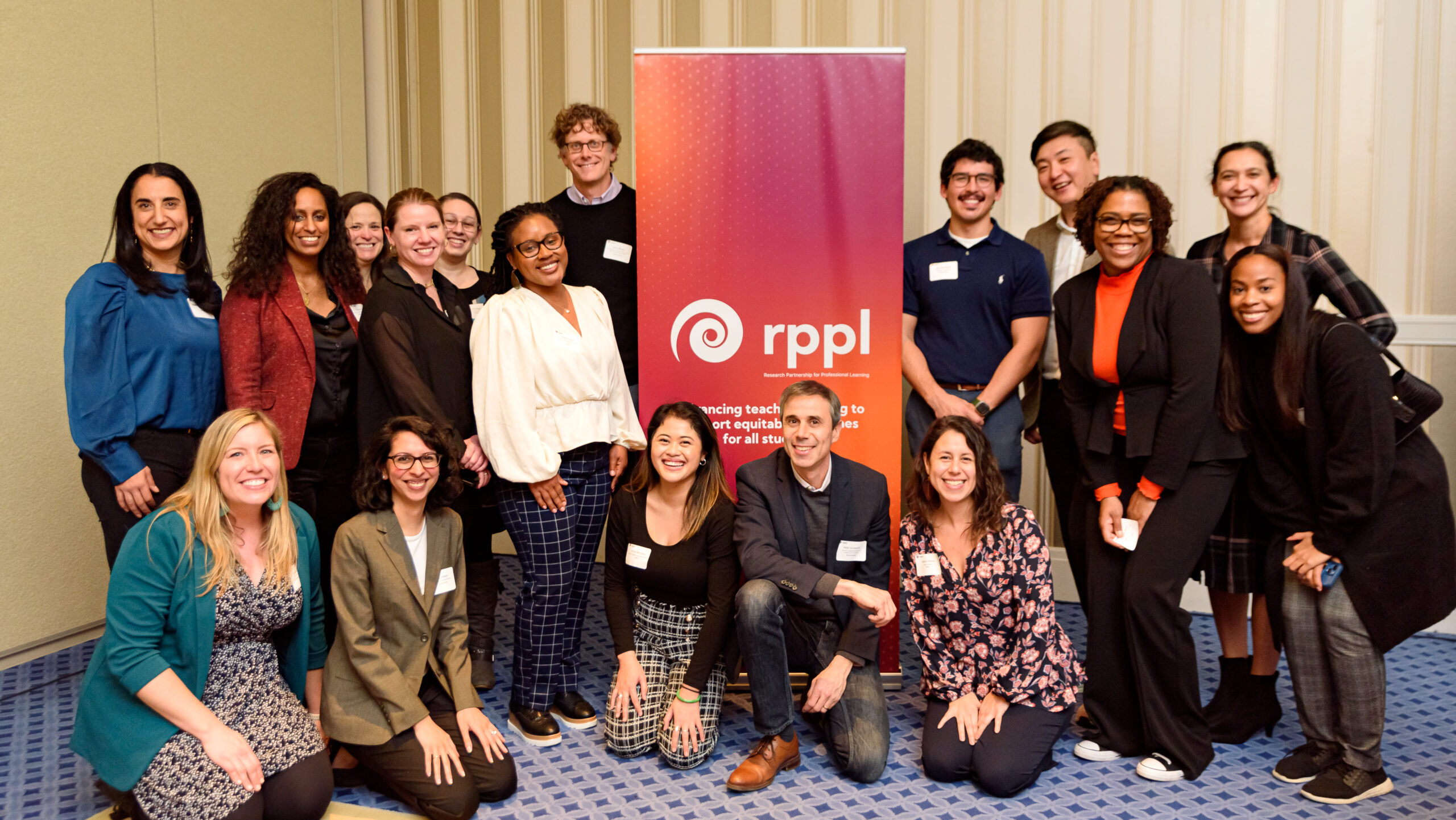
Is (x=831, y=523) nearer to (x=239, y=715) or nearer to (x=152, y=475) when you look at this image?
(x=239, y=715)

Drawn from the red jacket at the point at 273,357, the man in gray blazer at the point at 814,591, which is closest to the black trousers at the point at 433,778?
the man in gray blazer at the point at 814,591

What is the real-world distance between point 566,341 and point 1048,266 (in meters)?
1.67

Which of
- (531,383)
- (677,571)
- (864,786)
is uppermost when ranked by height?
(531,383)

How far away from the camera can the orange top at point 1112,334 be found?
262cm

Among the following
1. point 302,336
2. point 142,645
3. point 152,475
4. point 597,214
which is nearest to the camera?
point 142,645

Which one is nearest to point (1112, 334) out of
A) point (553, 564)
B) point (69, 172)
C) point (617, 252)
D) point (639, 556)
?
point (639, 556)

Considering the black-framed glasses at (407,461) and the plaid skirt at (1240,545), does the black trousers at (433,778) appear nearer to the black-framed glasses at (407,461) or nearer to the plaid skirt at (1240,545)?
the black-framed glasses at (407,461)

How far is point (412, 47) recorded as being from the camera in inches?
197

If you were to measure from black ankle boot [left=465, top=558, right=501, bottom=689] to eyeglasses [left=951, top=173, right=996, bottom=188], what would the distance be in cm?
196

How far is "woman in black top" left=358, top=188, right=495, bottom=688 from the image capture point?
2.75 metres

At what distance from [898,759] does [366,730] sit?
139 centimetres

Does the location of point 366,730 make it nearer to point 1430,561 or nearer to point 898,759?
point 898,759

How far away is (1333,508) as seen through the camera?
246 cm

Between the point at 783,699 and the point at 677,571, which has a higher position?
the point at 677,571
